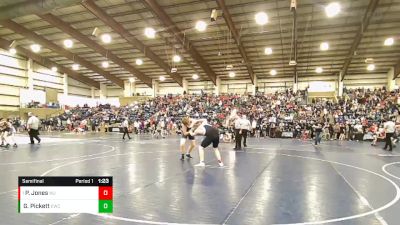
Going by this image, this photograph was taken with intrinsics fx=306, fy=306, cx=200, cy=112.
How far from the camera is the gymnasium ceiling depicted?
25.0 metres

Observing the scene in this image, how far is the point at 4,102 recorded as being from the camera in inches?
1569

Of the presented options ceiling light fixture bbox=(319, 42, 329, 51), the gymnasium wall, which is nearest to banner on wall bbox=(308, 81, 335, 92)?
ceiling light fixture bbox=(319, 42, 329, 51)

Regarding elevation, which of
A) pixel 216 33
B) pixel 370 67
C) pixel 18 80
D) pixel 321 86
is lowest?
pixel 321 86

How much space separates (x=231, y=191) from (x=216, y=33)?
84.2 ft

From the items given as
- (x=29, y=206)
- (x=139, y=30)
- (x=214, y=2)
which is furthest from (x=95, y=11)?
(x=29, y=206)

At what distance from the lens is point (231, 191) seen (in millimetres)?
6359

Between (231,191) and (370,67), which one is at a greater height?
(370,67)

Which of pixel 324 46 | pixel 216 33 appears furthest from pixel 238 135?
pixel 324 46

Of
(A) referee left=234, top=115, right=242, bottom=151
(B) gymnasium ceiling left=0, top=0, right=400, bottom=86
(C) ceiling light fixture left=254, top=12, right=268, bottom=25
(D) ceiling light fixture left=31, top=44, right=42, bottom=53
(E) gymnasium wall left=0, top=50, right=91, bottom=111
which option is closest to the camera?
(A) referee left=234, top=115, right=242, bottom=151

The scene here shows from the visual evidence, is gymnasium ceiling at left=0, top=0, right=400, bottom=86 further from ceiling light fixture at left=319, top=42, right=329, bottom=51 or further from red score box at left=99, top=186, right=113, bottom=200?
red score box at left=99, top=186, right=113, bottom=200
